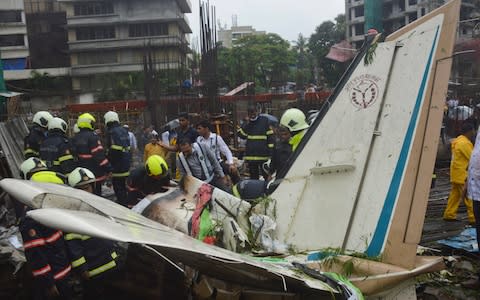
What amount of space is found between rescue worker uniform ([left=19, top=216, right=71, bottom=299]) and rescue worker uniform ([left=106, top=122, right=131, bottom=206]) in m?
4.53

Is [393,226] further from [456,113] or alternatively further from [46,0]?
[46,0]

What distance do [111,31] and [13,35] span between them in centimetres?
889

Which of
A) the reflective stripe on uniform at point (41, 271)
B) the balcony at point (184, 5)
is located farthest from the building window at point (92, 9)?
the reflective stripe on uniform at point (41, 271)

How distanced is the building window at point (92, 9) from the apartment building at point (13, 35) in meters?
4.91

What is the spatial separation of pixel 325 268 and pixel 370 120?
101cm

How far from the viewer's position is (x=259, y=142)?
792 cm

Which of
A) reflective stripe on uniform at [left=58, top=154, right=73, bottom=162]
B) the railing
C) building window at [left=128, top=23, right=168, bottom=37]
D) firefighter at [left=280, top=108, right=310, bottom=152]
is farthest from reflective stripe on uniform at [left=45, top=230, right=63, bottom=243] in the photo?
the railing

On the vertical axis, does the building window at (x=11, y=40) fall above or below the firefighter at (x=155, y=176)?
above

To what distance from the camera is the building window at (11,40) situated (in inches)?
1670

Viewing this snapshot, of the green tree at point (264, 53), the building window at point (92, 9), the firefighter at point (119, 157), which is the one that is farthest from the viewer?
the green tree at point (264, 53)

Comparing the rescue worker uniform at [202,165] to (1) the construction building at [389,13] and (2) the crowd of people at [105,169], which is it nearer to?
(2) the crowd of people at [105,169]

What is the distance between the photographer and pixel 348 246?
291cm

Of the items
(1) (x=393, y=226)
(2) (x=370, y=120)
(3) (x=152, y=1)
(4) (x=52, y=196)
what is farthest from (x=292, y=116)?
(3) (x=152, y=1)

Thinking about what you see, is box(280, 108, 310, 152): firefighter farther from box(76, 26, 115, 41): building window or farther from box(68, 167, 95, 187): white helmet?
box(76, 26, 115, 41): building window
